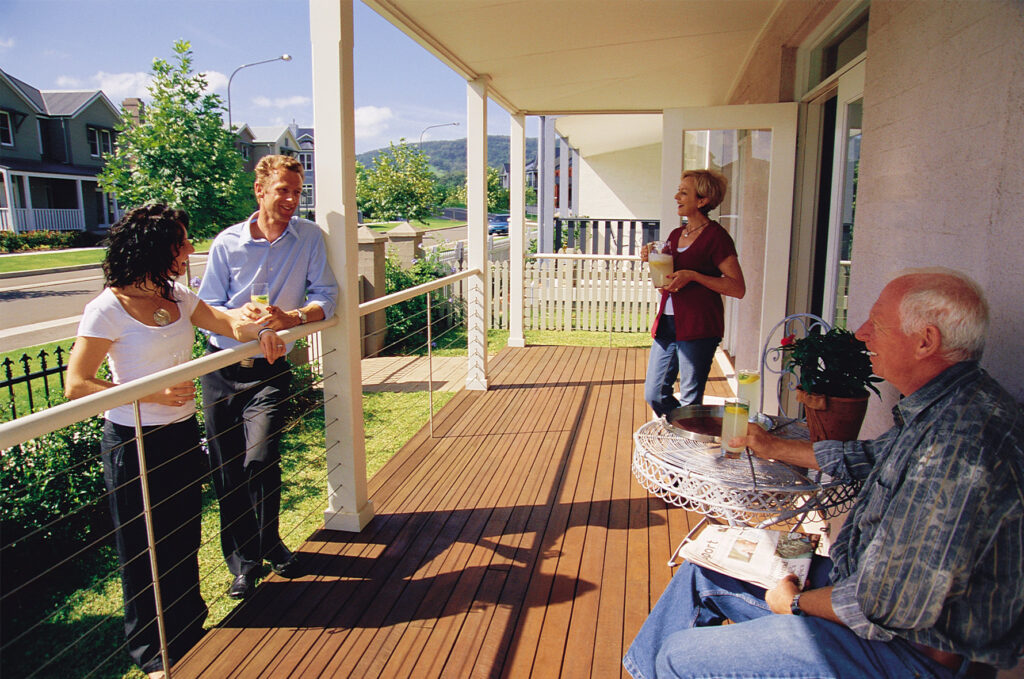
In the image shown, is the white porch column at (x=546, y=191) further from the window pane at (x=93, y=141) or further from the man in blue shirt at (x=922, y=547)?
the window pane at (x=93, y=141)

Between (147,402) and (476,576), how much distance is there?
1.30 metres

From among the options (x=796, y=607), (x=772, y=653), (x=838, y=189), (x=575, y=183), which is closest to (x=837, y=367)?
(x=796, y=607)

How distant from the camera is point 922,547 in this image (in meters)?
1.13

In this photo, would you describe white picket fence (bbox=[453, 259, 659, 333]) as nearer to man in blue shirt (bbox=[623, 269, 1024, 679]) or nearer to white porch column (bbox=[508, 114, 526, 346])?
white porch column (bbox=[508, 114, 526, 346])

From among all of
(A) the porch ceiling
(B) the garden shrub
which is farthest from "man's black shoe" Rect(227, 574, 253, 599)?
(B) the garden shrub

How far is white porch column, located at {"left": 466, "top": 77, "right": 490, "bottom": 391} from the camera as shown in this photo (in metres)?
5.24

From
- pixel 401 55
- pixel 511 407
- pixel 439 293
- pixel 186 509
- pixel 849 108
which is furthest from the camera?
pixel 401 55

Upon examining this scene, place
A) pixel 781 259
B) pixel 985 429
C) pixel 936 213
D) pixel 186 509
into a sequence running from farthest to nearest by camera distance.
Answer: pixel 781 259
pixel 186 509
pixel 936 213
pixel 985 429

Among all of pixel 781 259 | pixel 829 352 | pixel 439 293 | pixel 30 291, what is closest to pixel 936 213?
pixel 829 352

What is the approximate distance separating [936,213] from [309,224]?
216cm

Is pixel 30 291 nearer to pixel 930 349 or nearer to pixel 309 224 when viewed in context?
pixel 309 224

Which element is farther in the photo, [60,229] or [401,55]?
[401,55]

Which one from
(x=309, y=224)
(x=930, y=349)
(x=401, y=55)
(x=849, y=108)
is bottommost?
(x=930, y=349)

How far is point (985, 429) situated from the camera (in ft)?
3.71
